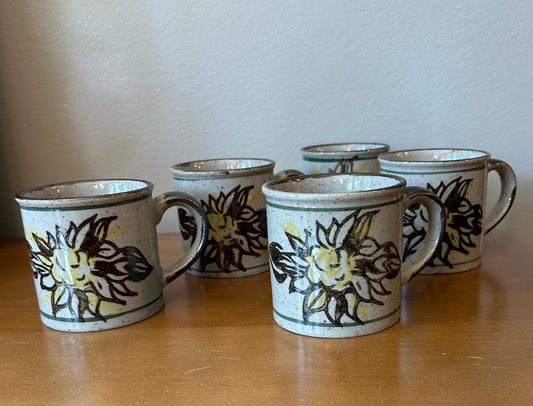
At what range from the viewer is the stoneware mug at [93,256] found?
0.49 metres

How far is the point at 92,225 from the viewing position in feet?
1.62

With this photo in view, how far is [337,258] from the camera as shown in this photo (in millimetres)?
461

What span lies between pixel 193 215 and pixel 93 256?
143mm

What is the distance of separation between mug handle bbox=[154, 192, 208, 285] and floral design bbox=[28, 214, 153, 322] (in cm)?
6

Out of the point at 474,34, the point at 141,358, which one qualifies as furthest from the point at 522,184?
the point at 141,358

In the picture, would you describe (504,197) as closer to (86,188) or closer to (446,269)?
(446,269)

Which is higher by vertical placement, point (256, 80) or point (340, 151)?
point (256, 80)

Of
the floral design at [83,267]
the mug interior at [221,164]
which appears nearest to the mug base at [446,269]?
the mug interior at [221,164]

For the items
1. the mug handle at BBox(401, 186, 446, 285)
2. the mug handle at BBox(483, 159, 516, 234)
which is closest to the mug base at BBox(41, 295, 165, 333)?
the mug handle at BBox(401, 186, 446, 285)

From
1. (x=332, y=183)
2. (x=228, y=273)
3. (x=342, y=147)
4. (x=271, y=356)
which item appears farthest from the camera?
(x=342, y=147)

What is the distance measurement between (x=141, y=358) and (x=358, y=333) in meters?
0.20

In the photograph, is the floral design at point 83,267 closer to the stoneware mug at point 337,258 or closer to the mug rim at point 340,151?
the stoneware mug at point 337,258

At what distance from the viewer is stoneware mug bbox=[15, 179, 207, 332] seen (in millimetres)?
493

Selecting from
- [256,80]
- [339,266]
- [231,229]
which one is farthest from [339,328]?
[256,80]
